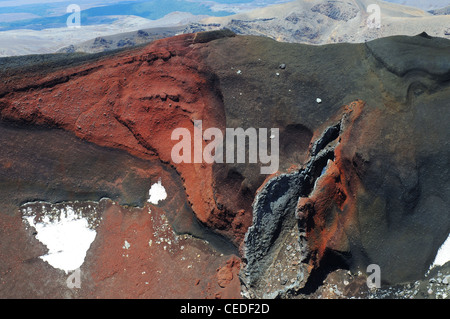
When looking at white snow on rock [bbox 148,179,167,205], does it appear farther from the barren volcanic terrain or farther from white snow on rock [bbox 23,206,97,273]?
white snow on rock [bbox 23,206,97,273]

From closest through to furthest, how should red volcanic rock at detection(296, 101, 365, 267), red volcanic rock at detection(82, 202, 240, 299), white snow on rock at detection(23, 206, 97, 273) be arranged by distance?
red volcanic rock at detection(296, 101, 365, 267) → red volcanic rock at detection(82, 202, 240, 299) → white snow on rock at detection(23, 206, 97, 273)

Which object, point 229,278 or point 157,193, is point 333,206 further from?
point 157,193

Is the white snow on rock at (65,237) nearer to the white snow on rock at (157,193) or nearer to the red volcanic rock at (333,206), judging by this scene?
the white snow on rock at (157,193)

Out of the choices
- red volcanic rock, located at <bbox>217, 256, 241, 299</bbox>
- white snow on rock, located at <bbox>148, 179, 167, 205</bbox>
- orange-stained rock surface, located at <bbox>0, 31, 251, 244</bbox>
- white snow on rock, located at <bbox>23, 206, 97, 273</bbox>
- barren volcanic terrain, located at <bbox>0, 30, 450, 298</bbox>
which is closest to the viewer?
barren volcanic terrain, located at <bbox>0, 30, 450, 298</bbox>

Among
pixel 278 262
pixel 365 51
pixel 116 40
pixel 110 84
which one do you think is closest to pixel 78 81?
pixel 110 84

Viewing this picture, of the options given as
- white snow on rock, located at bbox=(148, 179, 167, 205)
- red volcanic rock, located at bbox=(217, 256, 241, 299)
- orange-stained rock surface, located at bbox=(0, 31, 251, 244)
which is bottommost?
red volcanic rock, located at bbox=(217, 256, 241, 299)

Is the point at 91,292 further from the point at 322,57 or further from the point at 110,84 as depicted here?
the point at 322,57

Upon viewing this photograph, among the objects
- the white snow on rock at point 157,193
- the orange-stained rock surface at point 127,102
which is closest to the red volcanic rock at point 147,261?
the white snow on rock at point 157,193

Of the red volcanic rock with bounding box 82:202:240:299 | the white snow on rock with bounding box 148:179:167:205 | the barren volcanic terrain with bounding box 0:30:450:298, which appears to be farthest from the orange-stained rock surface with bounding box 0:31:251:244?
the red volcanic rock with bounding box 82:202:240:299
